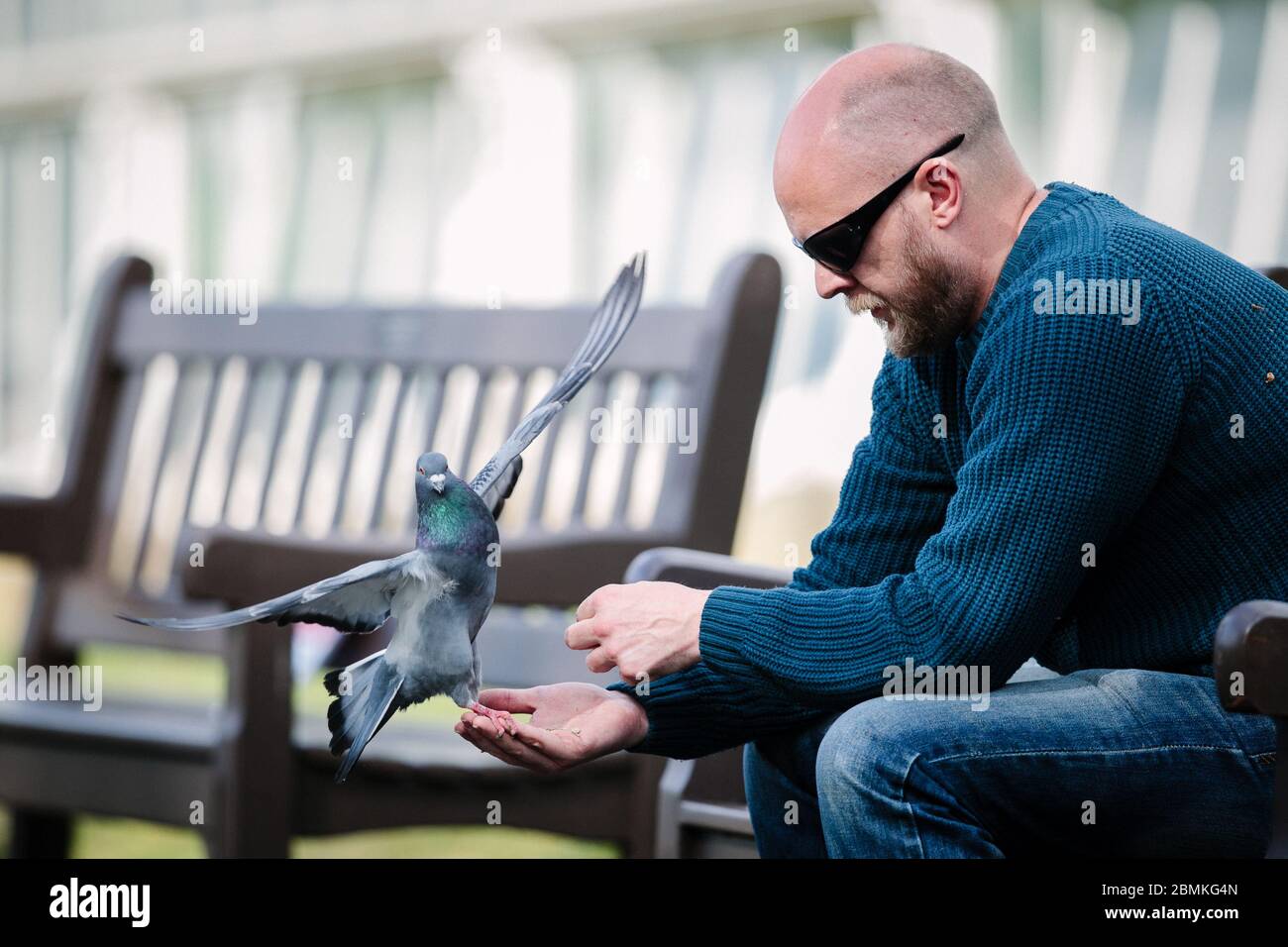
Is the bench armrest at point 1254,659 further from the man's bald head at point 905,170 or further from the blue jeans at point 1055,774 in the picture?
the man's bald head at point 905,170

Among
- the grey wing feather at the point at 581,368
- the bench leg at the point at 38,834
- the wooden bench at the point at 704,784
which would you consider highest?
Result: the grey wing feather at the point at 581,368

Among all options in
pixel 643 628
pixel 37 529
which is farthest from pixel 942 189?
pixel 37 529

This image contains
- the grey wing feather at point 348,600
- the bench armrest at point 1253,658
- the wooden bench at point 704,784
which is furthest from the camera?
the wooden bench at point 704,784

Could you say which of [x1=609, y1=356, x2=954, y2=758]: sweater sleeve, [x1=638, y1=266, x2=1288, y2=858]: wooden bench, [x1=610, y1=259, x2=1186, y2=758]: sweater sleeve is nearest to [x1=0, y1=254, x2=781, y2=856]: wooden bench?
[x1=638, y1=266, x2=1288, y2=858]: wooden bench

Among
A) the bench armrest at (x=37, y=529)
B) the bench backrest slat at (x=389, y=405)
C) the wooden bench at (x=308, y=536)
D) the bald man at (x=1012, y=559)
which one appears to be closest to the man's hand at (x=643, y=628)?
the bald man at (x=1012, y=559)

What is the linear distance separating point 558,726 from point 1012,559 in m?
0.47

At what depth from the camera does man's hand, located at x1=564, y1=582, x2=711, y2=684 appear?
123 cm

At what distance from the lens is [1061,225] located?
1.24 m

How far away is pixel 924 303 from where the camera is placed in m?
1.29

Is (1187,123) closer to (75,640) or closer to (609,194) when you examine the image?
(609,194)

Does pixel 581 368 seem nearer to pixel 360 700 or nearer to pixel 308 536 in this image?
pixel 360 700

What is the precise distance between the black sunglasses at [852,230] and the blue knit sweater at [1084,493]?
0.12 m

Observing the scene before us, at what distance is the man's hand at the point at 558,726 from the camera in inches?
46.6
